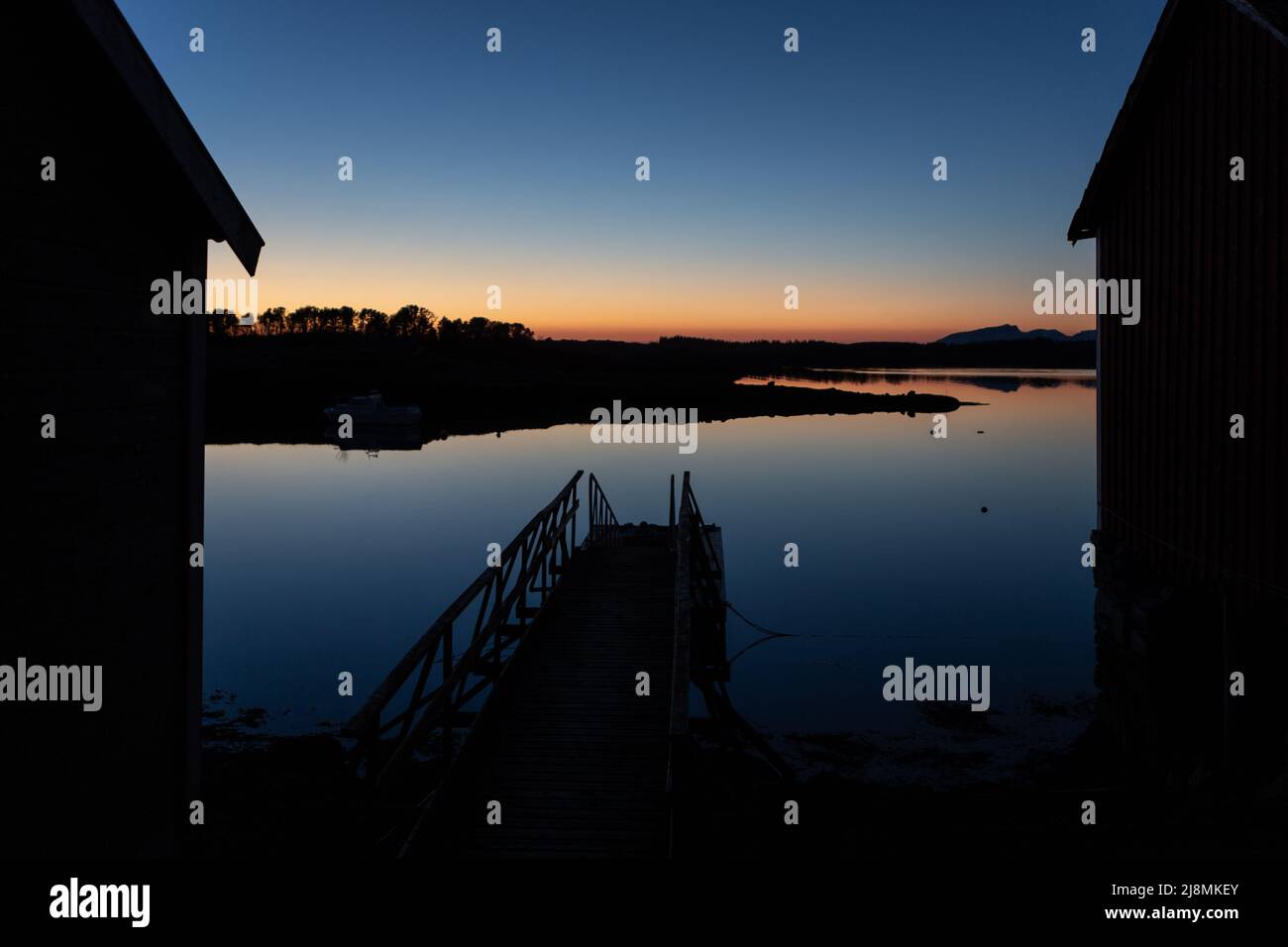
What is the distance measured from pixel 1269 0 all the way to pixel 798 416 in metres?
79.5

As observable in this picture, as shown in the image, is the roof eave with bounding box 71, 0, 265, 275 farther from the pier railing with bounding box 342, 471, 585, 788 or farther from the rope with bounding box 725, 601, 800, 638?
the rope with bounding box 725, 601, 800, 638

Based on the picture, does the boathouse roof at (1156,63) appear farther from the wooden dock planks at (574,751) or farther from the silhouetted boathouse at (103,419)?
the silhouetted boathouse at (103,419)

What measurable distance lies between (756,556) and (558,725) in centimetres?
2163

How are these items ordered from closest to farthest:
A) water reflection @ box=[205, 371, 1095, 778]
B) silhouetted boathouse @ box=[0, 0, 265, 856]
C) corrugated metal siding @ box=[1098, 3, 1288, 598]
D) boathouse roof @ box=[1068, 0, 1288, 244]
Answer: silhouetted boathouse @ box=[0, 0, 265, 856] → boathouse roof @ box=[1068, 0, 1288, 244] → corrugated metal siding @ box=[1098, 3, 1288, 598] → water reflection @ box=[205, 371, 1095, 778]

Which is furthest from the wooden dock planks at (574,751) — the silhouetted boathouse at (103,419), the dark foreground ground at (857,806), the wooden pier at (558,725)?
the silhouetted boathouse at (103,419)

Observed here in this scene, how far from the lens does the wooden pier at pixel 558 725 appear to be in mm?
7246

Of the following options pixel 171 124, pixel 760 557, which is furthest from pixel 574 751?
pixel 760 557

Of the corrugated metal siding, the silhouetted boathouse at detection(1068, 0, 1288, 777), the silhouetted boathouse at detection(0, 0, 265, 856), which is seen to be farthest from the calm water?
the silhouetted boathouse at detection(0, 0, 265, 856)

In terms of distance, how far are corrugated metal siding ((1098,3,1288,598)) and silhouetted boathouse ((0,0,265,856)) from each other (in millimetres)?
9068

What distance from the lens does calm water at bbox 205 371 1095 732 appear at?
18.4m

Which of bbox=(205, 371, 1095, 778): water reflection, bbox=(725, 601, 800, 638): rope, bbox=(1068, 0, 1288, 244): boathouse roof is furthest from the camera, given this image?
bbox=(725, 601, 800, 638): rope

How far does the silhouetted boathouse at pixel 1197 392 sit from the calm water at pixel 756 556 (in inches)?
240
